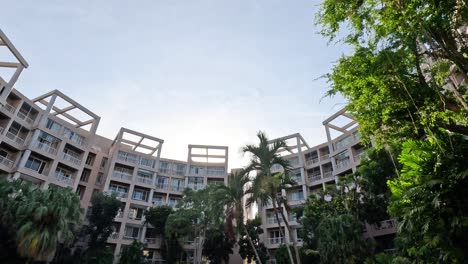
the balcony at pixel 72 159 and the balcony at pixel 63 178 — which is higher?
the balcony at pixel 72 159

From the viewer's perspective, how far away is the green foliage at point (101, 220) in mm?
29219

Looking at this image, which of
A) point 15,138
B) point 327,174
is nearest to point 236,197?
point 327,174

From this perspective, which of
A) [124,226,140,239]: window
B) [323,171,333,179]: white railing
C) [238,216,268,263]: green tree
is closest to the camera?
[238,216,268,263]: green tree

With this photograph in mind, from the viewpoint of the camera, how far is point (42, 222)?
17016 millimetres

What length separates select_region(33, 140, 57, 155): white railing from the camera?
1164 inches

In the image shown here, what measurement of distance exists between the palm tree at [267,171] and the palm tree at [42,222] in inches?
509

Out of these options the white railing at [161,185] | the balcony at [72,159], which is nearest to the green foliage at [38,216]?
the balcony at [72,159]

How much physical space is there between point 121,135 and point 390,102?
3746 cm

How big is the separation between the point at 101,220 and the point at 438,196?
31.5 meters

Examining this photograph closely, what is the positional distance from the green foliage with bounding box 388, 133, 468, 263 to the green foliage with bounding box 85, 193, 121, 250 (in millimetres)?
30430

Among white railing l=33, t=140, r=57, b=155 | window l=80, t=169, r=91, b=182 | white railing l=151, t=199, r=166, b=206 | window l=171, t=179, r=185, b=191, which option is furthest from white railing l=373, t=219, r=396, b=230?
white railing l=33, t=140, r=57, b=155

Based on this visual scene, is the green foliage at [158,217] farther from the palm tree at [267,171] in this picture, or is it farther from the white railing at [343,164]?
the white railing at [343,164]

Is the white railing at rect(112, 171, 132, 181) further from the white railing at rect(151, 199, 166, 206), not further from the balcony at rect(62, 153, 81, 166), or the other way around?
the white railing at rect(151, 199, 166, 206)

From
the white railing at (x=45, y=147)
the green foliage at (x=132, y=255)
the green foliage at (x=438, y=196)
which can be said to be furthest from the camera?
the white railing at (x=45, y=147)
